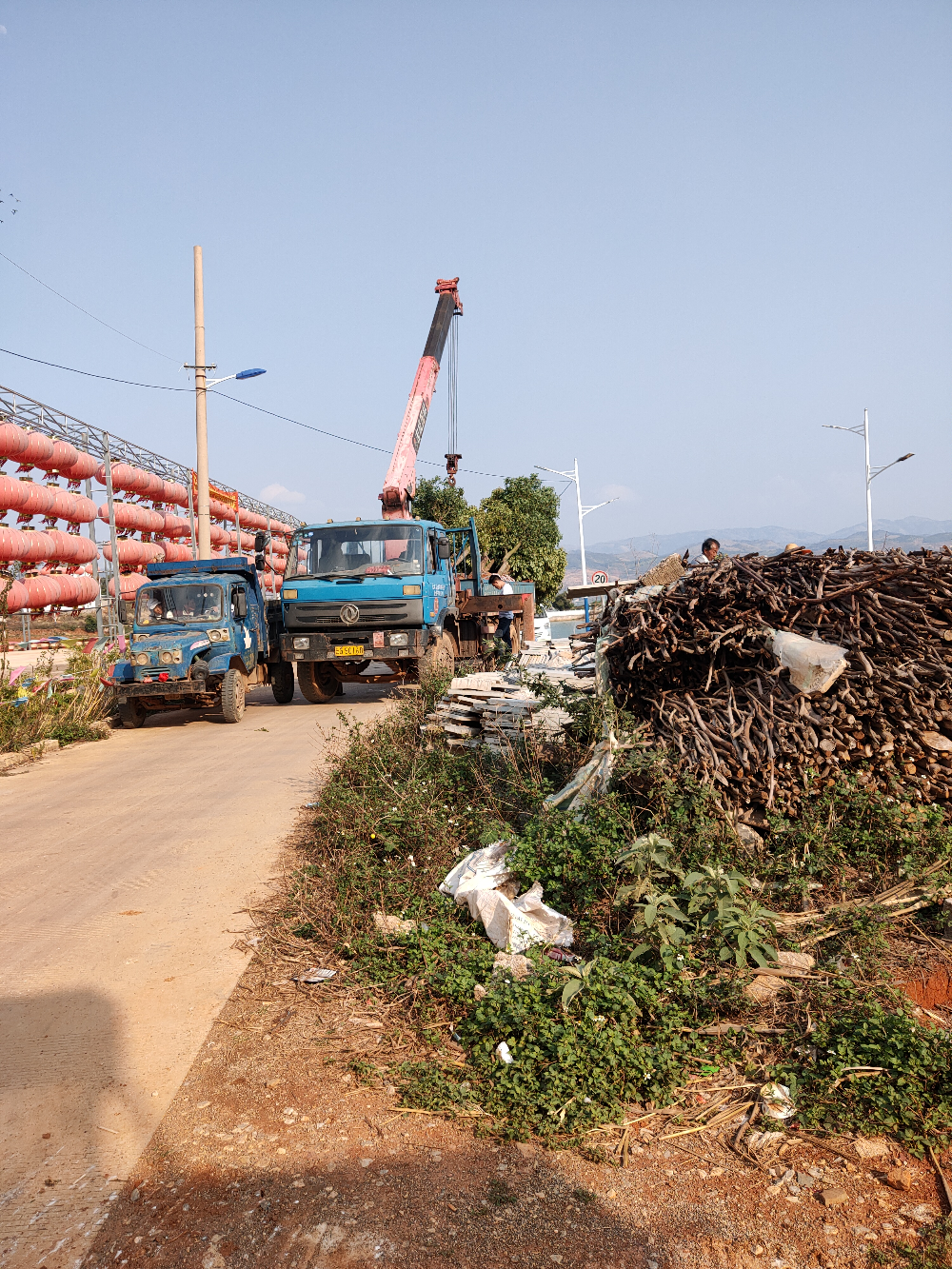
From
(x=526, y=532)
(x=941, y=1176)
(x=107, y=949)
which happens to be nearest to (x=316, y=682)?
(x=107, y=949)

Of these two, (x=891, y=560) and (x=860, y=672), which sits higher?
(x=891, y=560)

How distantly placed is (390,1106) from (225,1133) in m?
0.59

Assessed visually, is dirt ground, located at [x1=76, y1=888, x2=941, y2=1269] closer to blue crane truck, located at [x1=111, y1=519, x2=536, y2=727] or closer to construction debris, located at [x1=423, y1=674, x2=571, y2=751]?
construction debris, located at [x1=423, y1=674, x2=571, y2=751]

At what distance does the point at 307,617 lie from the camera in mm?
13562

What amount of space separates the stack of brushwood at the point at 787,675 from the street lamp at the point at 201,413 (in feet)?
49.7

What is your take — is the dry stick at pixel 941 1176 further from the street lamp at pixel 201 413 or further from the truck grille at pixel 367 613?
the street lamp at pixel 201 413

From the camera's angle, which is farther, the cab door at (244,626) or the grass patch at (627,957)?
the cab door at (244,626)

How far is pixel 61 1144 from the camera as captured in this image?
3.03 m

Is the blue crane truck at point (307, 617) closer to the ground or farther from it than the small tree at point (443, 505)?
closer to the ground

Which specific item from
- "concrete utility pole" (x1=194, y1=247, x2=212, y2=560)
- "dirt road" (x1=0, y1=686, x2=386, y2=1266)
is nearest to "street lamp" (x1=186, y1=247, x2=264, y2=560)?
"concrete utility pole" (x1=194, y1=247, x2=212, y2=560)

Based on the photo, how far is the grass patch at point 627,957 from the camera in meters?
3.09

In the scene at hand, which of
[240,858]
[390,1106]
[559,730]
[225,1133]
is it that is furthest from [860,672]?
[240,858]

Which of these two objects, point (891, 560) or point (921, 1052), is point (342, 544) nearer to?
point (891, 560)

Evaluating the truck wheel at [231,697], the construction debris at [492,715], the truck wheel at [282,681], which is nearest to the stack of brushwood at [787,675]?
the construction debris at [492,715]
